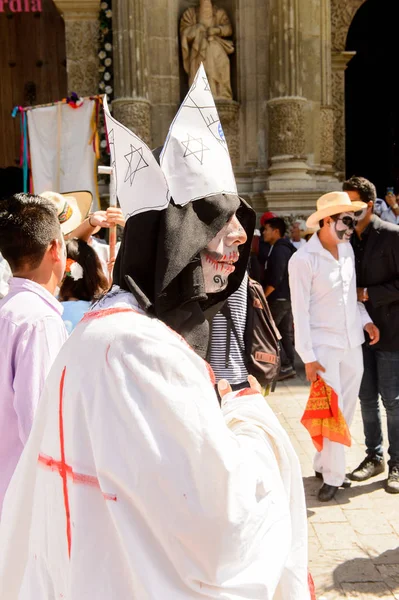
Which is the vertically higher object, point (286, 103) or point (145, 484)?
point (286, 103)

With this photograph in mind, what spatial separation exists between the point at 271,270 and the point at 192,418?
23.5 ft

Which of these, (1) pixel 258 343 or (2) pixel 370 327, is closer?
(1) pixel 258 343

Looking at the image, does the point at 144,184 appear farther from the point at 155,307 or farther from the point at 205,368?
the point at 205,368

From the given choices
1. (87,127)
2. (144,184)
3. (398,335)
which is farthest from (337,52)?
(144,184)

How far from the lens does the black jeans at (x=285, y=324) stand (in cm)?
851

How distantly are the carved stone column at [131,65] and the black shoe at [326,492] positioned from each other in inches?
259

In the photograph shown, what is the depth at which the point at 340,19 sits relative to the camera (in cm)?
1180

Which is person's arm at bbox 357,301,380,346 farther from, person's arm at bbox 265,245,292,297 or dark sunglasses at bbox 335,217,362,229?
person's arm at bbox 265,245,292,297

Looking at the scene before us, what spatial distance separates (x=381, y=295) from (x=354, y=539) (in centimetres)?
166

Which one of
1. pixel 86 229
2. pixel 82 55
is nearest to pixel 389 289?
pixel 86 229

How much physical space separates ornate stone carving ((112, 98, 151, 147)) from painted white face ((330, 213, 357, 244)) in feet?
18.9

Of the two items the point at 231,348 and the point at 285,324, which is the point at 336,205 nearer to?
the point at 231,348

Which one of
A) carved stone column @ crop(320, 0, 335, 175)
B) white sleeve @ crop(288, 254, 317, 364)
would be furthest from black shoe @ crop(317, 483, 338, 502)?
carved stone column @ crop(320, 0, 335, 175)

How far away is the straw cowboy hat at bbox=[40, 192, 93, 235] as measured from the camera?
4.05 metres
